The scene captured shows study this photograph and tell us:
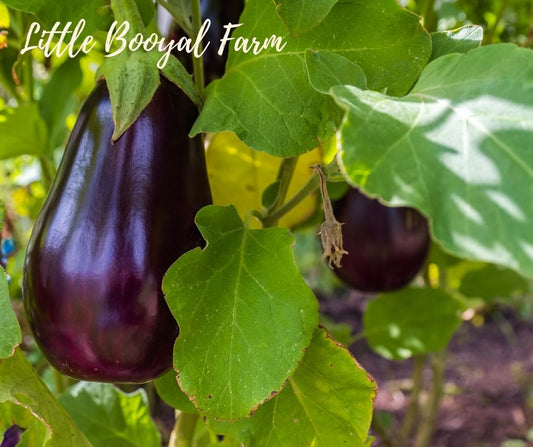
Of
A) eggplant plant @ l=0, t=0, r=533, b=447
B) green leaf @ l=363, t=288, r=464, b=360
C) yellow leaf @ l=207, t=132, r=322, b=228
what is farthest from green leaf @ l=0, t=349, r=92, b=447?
green leaf @ l=363, t=288, r=464, b=360

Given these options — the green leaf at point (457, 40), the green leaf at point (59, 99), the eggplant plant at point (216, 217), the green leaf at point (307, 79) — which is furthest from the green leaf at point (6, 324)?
the green leaf at point (59, 99)

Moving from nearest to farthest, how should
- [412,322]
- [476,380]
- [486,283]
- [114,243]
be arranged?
[114,243] → [412,322] → [486,283] → [476,380]

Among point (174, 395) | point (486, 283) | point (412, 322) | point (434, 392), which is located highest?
point (174, 395)

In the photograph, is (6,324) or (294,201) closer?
(6,324)

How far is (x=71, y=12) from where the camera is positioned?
1.38ft

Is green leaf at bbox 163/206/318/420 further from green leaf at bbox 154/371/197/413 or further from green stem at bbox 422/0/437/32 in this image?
green stem at bbox 422/0/437/32

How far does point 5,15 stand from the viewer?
23.2 inches

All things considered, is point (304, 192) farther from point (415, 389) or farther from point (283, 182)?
point (415, 389)

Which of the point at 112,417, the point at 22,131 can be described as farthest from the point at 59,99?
the point at 112,417

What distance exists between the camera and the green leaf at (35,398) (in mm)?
414

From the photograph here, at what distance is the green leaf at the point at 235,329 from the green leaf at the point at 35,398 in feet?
0.32

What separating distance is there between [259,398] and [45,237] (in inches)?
5.8

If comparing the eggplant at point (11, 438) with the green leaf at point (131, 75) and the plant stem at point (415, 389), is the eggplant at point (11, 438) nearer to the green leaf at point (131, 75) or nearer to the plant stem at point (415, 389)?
the green leaf at point (131, 75)

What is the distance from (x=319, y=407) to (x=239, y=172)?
0.83ft
